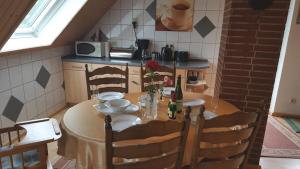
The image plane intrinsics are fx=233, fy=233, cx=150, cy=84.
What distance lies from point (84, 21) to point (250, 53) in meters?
2.46

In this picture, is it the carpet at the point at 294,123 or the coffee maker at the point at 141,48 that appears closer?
the carpet at the point at 294,123

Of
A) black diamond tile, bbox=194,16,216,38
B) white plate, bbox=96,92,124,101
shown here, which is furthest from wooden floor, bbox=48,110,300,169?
black diamond tile, bbox=194,16,216,38

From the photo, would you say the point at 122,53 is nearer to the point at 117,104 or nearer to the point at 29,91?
the point at 29,91

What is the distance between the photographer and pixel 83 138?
135 cm

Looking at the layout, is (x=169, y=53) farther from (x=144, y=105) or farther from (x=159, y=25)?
(x=144, y=105)

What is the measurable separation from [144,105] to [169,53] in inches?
75.9

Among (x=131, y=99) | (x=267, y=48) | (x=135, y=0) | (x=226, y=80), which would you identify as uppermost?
(x=135, y=0)

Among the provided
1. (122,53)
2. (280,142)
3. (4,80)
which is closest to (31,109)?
(4,80)

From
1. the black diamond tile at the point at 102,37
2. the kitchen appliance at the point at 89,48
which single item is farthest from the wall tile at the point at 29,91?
the black diamond tile at the point at 102,37

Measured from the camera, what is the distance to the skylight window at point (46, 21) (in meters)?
2.93

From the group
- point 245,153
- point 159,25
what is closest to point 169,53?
point 159,25

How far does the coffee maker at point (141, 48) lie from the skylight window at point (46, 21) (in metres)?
1.07

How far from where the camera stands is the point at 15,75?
2703 mm

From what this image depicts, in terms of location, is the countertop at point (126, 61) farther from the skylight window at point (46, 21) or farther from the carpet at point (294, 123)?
the carpet at point (294, 123)
